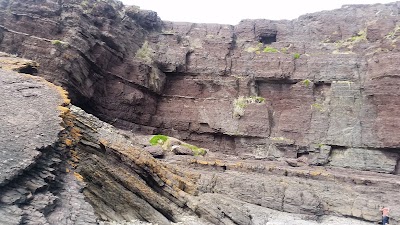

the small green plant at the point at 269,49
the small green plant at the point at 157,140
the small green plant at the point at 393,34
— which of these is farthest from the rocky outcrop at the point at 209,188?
the small green plant at the point at 269,49

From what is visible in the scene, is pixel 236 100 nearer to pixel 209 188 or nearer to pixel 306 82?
pixel 306 82

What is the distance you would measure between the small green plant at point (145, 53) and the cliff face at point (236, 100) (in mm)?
162

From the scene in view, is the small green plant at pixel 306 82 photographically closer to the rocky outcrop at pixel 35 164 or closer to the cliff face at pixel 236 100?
the cliff face at pixel 236 100

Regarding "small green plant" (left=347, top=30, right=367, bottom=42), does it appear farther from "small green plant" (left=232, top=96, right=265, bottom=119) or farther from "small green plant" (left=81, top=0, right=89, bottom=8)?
"small green plant" (left=81, top=0, right=89, bottom=8)

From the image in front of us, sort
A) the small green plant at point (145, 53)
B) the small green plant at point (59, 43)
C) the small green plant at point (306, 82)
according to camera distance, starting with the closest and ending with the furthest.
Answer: the small green plant at point (59, 43) < the small green plant at point (306, 82) < the small green plant at point (145, 53)

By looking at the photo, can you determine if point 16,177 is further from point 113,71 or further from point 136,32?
point 136,32

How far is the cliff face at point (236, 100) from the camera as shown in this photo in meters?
19.3

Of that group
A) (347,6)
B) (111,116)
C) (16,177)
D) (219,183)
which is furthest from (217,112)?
(16,177)

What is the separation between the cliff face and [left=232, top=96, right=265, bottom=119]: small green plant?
13 cm

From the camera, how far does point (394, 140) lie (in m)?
28.2

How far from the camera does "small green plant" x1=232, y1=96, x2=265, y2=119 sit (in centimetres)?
3232

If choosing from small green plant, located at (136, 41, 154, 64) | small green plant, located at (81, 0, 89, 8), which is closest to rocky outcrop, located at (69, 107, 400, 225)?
small green plant, located at (136, 41, 154, 64)

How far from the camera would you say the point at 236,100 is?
109ft

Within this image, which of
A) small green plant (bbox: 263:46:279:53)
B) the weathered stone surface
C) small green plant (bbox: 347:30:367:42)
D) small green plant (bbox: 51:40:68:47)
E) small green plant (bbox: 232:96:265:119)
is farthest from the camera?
small green plant (bbox: 263:46:279:53)
